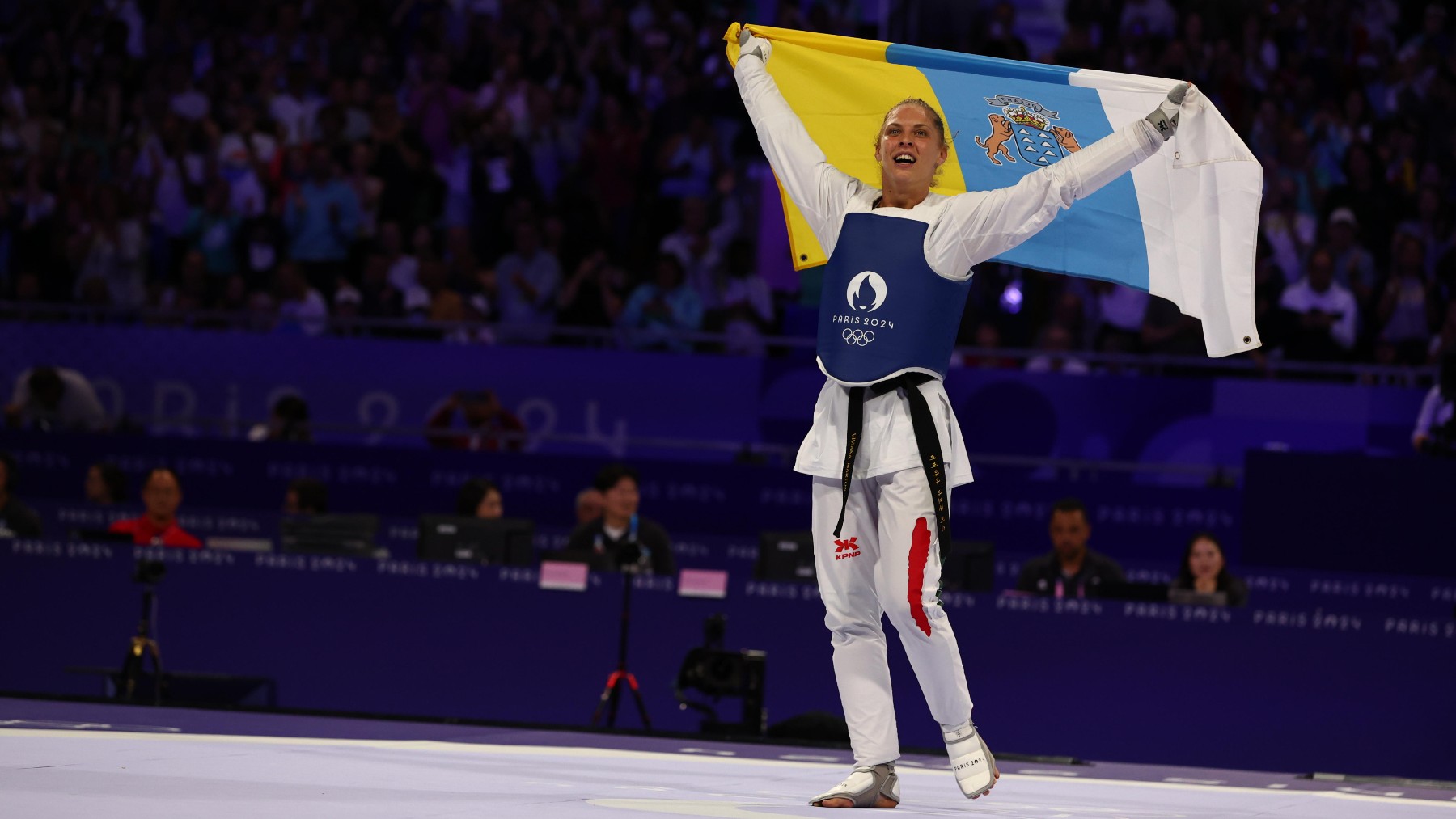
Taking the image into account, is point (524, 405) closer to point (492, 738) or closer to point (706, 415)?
point (706, 415)

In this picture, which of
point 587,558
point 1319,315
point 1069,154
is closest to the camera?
point 1069,154

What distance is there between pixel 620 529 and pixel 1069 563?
247 cm

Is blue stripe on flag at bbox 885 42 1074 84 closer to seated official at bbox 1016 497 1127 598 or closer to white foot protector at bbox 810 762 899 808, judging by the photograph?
white foot protector at bbox 810 762 899 808

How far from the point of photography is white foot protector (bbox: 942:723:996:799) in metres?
5.07

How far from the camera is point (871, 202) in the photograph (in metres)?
5.40

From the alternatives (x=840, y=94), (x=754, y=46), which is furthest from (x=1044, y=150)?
(x=754, y=46)

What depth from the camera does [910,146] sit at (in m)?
5.23

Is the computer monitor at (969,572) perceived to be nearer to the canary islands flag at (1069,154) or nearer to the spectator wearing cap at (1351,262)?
the canary islands flag at (1069,154)

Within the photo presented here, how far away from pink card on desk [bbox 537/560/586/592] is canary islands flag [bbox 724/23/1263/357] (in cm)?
371

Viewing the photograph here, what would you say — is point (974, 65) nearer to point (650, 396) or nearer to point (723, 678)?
point (723, 678)

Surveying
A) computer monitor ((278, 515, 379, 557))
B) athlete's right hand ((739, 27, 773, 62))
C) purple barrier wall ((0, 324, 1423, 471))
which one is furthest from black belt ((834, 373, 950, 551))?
purple barrier wall ((0, 324, 1423, 471))

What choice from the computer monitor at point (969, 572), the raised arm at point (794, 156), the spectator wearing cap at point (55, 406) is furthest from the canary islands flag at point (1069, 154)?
the spectator wearing cap at point (55, 406)

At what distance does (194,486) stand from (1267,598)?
23.3 feet

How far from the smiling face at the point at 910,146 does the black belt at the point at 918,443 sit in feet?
1.91
